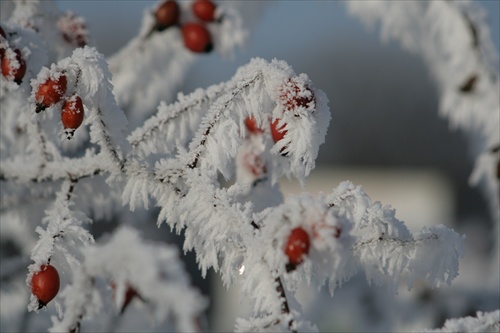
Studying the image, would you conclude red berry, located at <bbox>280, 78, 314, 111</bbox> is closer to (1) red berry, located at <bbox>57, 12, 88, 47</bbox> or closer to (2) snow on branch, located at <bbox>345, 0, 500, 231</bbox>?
(2) snow on branch, located at <bbox>345, 0, 500, 231</bbox>

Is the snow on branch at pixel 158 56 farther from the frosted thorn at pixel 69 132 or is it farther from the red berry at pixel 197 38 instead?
the frosted thorn at pixel 69 132

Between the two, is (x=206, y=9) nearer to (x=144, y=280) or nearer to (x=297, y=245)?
(x=297, y=245)

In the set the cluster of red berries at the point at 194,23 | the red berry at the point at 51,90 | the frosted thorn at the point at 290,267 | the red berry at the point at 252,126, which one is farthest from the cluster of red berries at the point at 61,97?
the cluster of red berries at the point at 194,23

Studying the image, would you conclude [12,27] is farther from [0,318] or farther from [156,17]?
[0,318]

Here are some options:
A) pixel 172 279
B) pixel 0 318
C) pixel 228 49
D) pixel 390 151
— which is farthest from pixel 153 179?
pixel 390 151

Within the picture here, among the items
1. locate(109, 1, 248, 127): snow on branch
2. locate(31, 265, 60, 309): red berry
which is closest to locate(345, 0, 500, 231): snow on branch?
locate(109, 1, 248, 127): snow on branch

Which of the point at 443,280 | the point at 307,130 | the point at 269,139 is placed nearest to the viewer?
the point at 307,130
